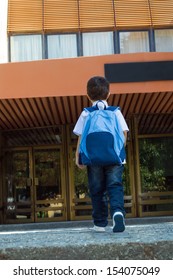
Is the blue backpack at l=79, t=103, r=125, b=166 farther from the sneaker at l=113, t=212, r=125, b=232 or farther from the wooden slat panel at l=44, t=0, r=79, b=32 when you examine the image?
the wooden slat panel at l=44, t=0, r=79, b=32

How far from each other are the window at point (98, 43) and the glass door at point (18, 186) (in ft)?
11.1

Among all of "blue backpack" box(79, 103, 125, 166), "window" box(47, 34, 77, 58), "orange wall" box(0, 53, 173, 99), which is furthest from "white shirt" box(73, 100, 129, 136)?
"window" box(47, 34, 77, 58)

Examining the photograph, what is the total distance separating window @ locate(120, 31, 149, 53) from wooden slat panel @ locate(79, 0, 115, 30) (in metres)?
0.53

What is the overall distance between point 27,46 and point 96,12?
6.96 feet

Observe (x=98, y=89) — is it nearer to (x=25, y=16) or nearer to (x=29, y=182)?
(x=25, y=16)

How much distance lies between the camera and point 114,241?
2.78 meters

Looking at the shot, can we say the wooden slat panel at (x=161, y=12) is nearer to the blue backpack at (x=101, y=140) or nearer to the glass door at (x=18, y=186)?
the glass door at (x=18, y=186)

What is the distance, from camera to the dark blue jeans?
12.3 ft

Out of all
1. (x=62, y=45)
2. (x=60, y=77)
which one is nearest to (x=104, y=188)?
(x=60, y=77)

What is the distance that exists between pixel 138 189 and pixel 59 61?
4.86 meters

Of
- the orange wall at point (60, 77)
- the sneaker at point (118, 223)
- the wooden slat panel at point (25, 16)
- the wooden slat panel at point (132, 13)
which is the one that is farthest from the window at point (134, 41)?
the sneaker at point (118, 223)

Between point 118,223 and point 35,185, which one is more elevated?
point 35,185

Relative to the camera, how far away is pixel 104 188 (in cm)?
391
